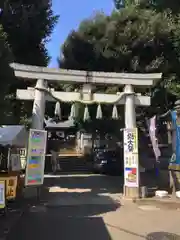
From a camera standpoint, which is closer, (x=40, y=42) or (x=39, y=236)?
(x=39, y=236)

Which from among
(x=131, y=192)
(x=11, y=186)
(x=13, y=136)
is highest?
(x=13, y=136)

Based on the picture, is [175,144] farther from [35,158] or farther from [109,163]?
[109,163]

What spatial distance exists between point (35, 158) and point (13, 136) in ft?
8.94

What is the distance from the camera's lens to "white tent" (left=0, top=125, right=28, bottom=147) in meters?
13.9

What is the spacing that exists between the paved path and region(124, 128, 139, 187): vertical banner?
2.73ft

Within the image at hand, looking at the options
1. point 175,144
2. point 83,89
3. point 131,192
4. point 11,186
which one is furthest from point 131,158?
point 11,186

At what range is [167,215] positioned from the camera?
31.1ft

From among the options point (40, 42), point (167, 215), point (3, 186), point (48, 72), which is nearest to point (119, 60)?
point (40, 42)

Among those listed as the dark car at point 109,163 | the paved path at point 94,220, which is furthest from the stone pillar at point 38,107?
the dark car at point 109,163

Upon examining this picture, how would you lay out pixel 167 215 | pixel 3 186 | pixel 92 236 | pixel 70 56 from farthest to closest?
pixel 70 56 → pixel 167 215 → pixel 3 186 → pixel 92 236

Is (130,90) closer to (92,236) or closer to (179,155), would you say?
(179,155)

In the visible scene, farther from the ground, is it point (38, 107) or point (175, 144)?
point (38, 107)

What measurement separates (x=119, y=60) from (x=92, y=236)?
11951mm

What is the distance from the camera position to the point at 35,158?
465 inches
